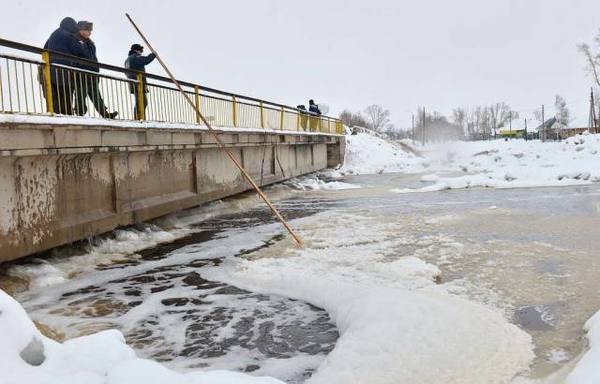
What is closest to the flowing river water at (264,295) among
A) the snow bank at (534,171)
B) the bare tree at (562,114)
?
the snow bank at (534,171)

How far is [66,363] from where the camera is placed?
8.81 ft

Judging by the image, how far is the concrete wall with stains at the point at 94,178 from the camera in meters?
6.85

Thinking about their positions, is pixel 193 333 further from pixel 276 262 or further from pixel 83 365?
pixel 276 262

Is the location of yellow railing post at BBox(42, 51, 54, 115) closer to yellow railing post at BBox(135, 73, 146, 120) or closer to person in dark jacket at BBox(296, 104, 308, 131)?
yellow railing post at BBox(135, 73, 146, 120)

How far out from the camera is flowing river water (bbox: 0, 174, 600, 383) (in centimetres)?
445

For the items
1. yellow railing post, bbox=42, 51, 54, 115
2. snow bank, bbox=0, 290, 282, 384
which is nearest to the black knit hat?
yellow railing post, bbox=42, 51, 54, 115

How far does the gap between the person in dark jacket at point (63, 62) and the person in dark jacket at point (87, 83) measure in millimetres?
105

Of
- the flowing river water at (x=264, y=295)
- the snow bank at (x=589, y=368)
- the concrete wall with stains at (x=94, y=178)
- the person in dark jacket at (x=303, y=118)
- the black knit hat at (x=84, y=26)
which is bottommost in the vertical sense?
the flowing river water at (x=264, y=295)

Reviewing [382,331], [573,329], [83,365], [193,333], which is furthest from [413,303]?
[83,365]

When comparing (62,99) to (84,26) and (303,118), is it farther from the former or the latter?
(303,118)

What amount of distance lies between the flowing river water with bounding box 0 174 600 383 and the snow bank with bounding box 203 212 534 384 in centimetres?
18

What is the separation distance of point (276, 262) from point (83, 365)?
4802mm

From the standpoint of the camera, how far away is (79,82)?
838 centimetres

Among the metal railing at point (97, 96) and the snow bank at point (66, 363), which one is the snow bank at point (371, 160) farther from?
the snow bank at point (66, 363)
